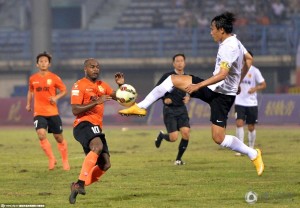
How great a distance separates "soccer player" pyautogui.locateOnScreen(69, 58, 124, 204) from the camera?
13414 millimetres

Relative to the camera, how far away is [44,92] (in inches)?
762

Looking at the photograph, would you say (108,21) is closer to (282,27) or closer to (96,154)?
(282,27)

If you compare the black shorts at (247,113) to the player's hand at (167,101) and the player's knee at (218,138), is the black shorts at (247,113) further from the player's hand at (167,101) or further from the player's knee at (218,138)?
the player's knee at (218,138)

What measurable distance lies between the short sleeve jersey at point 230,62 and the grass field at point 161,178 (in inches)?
63.3

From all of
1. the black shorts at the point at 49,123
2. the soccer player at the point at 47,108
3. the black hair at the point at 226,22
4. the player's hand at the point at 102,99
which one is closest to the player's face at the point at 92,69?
the player's hand at the point at 102,99

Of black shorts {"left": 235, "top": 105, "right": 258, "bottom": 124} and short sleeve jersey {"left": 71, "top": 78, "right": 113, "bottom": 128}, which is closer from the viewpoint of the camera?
short sleeve jersey {"left": 71, "top": 78, "right": 113, "bottom": 128}

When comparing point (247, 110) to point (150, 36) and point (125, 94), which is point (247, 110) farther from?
point (150, 36)

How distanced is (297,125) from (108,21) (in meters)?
17.7

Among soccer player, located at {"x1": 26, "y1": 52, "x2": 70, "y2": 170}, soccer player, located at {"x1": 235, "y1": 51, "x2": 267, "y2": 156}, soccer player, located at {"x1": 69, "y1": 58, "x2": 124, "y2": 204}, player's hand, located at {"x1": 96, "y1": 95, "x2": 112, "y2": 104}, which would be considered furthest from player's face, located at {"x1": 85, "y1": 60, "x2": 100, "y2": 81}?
soccer player, located at {"x1": 235, "y1": 51, "x2": 267, "y2": 156}

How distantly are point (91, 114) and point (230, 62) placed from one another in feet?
7.32

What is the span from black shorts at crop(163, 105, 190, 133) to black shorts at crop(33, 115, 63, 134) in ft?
8.50

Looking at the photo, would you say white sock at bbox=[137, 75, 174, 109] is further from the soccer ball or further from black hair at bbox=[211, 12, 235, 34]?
black hair at bbox=[211, 12, 235, 34]

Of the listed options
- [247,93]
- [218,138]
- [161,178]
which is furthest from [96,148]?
[247,93]

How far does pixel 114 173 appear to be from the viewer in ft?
59.4
